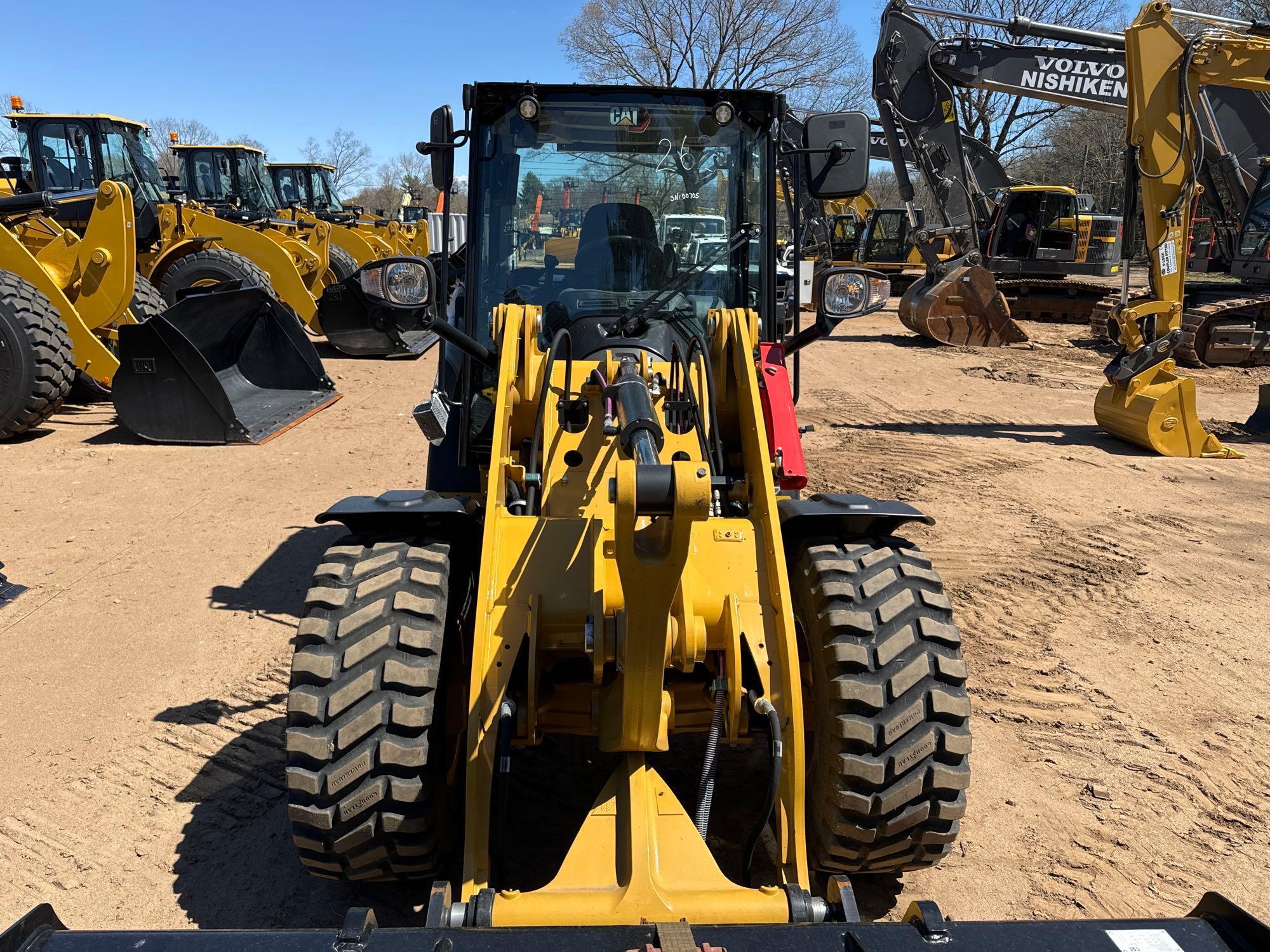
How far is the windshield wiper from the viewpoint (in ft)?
11.5

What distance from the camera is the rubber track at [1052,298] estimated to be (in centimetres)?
1800

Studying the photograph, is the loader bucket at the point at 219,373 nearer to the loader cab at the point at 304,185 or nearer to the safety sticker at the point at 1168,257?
the safety sticker at the point at 1168,257

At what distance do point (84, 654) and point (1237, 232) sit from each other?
1496 cm

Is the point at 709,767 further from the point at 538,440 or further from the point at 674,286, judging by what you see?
the point at 674,286

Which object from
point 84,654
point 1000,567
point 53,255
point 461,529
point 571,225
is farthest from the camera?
point 53,255

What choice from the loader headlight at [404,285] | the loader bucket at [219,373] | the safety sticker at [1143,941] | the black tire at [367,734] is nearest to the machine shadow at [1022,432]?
the loader bucket at [219,373]

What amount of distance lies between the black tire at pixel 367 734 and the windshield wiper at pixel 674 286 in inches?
55.0

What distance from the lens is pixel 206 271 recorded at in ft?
39.4

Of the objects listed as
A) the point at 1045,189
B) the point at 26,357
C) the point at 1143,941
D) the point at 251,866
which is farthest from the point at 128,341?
the point at 1045,189

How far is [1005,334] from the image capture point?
1533 cm

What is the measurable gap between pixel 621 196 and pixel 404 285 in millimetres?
1141

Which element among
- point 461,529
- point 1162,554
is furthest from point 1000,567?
point 461,529

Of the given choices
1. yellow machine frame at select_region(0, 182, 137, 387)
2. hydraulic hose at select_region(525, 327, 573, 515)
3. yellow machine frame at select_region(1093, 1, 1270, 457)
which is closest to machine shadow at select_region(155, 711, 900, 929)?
hydraulic hose at select_region(525, 327, 573, 515)

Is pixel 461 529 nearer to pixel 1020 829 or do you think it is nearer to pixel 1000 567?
pixel 1020 829
